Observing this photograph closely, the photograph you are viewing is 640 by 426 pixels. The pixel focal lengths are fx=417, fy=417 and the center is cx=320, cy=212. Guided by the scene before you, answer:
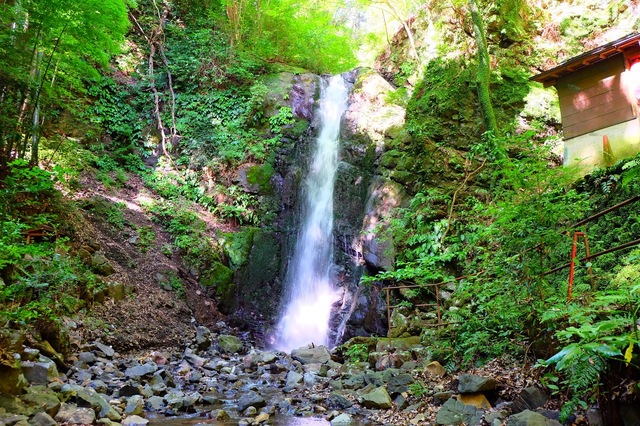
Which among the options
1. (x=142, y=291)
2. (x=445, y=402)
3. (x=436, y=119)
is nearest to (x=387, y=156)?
(x=436, y=119)

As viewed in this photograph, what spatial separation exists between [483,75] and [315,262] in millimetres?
7270

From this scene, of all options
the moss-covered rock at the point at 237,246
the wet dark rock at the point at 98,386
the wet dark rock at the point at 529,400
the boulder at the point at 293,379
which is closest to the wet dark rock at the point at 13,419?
the wet dark rock at the point at 98,386

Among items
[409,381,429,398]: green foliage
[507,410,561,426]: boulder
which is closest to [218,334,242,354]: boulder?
[409,381,429,398]: green foliage

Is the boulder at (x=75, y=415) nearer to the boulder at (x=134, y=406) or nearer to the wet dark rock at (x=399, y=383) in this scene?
the boulder at (x=134, y=406)

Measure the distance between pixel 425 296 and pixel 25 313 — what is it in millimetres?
7850

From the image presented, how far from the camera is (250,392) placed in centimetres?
614

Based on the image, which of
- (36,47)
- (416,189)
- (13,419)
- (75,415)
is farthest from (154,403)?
(416,189)

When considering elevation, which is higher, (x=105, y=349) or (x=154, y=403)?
(x=105, y=349)

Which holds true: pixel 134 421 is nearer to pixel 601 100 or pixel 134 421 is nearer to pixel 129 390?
pixel 129 390

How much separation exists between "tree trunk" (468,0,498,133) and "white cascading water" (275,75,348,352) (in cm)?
494

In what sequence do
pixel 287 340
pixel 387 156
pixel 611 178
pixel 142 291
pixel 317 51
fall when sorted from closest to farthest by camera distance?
pixel 611 178
pixel 142 291
pixel 287 340
pixel 387 156
pixel 317 51

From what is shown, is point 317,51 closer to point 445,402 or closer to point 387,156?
point 387,156

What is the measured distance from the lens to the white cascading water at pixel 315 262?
11664 mm

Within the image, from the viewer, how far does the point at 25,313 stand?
393 centimetres
